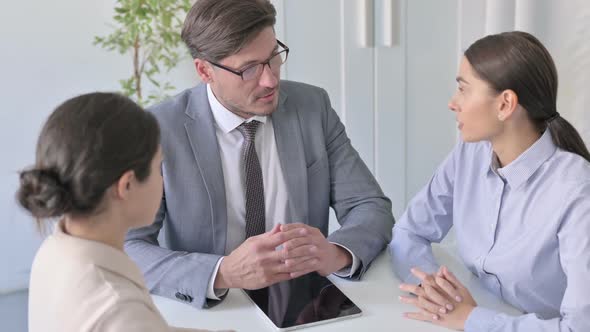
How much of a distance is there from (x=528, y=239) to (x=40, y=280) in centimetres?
101

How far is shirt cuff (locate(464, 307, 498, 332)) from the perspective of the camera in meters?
1.43

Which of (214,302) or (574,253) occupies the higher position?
(574,253)

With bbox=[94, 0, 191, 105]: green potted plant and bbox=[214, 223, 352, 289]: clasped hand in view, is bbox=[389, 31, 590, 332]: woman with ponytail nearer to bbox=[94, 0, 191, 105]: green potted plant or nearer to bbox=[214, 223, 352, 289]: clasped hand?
bbox=[214, 223, 352, 289]: clasped hand

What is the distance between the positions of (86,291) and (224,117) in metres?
1.04

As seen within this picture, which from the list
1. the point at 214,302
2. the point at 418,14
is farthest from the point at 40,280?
the point at 418,14

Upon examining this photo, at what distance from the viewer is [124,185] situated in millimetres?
1110

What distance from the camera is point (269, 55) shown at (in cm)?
197

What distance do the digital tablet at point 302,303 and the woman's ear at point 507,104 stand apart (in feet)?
1.78

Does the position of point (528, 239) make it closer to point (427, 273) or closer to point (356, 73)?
point (427, 273)

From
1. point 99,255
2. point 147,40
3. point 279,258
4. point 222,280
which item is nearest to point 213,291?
point 222,280

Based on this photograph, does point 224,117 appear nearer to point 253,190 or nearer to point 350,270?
point 253,190

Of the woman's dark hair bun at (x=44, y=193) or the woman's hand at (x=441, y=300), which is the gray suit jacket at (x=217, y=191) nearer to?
the woman's hand at (x=441, y=300)

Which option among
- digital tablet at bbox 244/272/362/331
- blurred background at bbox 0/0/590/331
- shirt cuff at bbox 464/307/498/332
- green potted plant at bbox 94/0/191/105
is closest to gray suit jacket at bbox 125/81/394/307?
digital tablet at bbox 244/272/362/331

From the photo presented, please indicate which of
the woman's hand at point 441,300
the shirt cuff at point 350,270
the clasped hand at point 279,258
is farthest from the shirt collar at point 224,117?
the woman's hand at point 441,300
